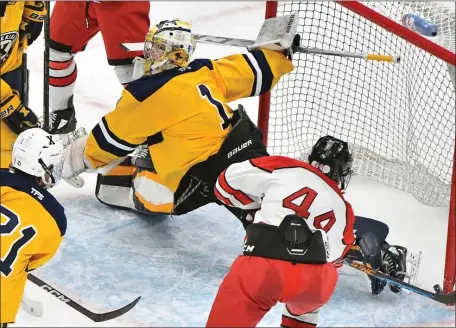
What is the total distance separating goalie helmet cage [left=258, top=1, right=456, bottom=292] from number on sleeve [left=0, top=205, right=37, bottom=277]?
1341mm

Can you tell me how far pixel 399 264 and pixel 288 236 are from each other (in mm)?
720

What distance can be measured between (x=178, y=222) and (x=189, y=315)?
1.95 feet

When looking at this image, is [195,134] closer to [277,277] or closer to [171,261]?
[171,261]

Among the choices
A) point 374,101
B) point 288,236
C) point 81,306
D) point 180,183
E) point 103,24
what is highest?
point 103,24

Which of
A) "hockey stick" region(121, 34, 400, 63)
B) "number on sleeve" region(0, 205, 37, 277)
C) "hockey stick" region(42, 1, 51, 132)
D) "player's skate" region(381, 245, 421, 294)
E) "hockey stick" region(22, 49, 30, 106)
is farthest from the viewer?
"hockey stick" region(22, 49, 30, 106)

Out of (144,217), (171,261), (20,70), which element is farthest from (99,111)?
(171,261)

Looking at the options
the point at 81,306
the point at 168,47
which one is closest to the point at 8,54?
the point at 168,47

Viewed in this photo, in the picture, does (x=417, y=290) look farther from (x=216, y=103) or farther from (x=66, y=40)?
(x=66, y=40)

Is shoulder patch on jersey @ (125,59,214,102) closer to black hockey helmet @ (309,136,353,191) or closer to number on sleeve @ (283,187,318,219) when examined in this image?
black hockey helmet @ (309,136,353,191)

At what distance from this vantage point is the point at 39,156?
8.13ft

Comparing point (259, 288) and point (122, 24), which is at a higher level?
point (122, 24)

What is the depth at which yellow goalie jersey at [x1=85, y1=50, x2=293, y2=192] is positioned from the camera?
2.96 m

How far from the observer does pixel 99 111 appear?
4.12 meters

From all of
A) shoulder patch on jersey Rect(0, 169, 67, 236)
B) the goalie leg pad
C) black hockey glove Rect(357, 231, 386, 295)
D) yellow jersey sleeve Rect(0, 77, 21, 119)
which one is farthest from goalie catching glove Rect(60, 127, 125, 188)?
black hockey glove Rect(357, 231, 386, 295)
